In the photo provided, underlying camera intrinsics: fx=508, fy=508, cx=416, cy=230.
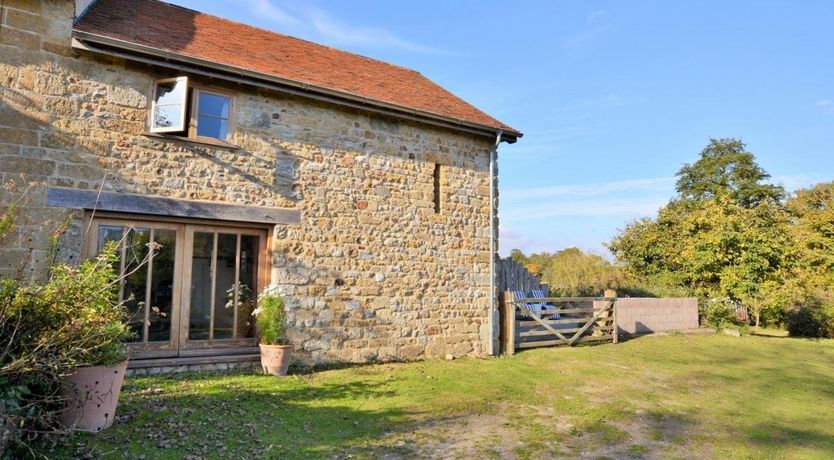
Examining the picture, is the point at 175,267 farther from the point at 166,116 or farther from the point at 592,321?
the point at 592,321

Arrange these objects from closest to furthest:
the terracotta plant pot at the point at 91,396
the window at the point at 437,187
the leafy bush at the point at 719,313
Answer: the terracotta plant pot at the point at 91,396 → the window at the point at 437,187 → the leafy bush at the point at 719,313

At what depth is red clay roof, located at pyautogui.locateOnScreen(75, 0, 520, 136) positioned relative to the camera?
7.72 metres

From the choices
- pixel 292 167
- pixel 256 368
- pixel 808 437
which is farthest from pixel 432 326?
pixel 808 437

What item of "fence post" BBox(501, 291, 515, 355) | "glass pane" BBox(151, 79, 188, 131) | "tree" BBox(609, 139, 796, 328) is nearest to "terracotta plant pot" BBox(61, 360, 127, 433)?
"glass pane" BBox(151, 79, 188, 131)

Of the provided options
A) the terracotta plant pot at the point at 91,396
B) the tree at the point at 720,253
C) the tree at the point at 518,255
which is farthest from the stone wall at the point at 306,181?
the tree at the point at 518,255

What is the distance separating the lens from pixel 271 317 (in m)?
7.66

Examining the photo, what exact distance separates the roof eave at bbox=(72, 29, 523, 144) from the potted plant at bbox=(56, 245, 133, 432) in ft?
11.9

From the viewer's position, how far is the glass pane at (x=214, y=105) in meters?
7.75

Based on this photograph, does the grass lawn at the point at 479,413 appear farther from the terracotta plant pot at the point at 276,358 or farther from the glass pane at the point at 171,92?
the glass pane at the point at 171,92

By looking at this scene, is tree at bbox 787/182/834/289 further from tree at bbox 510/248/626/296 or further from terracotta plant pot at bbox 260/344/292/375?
terracotta plant pot at bbox 260/344/292/375

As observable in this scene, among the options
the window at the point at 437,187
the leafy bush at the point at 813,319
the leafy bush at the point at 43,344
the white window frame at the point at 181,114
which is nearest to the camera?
the leafy bush at the point at 43,344

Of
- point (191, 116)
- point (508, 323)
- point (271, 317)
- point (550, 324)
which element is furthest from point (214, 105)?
point (550, 324)

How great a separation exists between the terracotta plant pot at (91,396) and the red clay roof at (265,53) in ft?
15.5

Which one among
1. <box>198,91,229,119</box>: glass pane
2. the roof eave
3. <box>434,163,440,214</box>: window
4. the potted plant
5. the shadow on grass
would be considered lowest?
the shadow on grass
